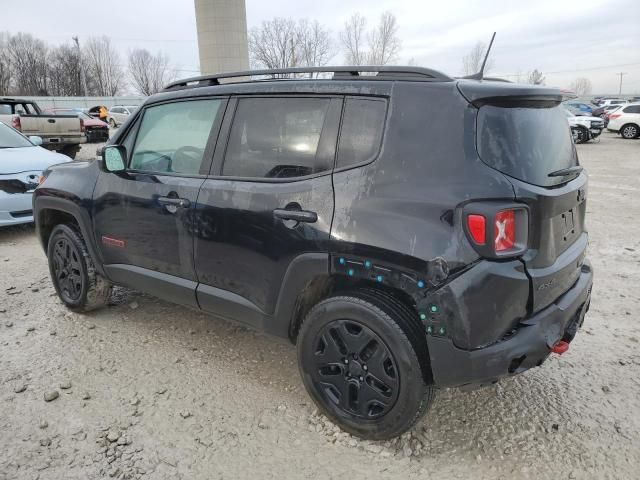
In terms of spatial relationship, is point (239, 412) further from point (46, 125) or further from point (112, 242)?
point (46, 125)

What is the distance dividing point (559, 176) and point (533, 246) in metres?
0.45

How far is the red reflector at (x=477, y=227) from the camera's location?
2.01m

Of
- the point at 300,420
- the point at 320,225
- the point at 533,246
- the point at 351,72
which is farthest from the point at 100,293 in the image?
the point at 533,246

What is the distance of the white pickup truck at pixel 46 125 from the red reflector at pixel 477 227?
13429 mm

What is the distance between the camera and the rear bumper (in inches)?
83.1

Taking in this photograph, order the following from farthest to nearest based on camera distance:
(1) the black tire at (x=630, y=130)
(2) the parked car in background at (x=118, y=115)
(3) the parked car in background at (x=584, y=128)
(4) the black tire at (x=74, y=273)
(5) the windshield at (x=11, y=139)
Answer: (2) the parked car in background at (x=118, y=115)
(1) the black tire at (x=630, y=130)
(3) the parked car in background at (x=584, y=128)
(5) the windshield at (x=11, y=139)
(4) the black tire at (x=74, y=273)

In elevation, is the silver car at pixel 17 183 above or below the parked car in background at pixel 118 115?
below

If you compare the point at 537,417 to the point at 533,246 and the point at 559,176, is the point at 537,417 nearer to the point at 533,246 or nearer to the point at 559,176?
the point at 533,246

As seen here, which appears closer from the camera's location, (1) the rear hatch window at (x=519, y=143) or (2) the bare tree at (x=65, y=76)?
(1) the rear hatch window at (x=519, y=143)

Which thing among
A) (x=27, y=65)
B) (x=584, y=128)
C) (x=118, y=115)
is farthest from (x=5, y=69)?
(x=584, y=128)

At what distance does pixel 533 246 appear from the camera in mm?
2131

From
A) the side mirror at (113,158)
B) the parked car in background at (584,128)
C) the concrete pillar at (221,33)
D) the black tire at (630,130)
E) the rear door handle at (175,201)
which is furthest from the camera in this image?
the concrete pillar at (221,33)

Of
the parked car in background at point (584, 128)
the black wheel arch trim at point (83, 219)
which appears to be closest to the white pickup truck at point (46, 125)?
the black wheel arch trim at point (83, 219)

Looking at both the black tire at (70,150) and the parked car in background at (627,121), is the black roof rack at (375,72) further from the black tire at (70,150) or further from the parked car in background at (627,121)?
the parked car in background at (627,121)
